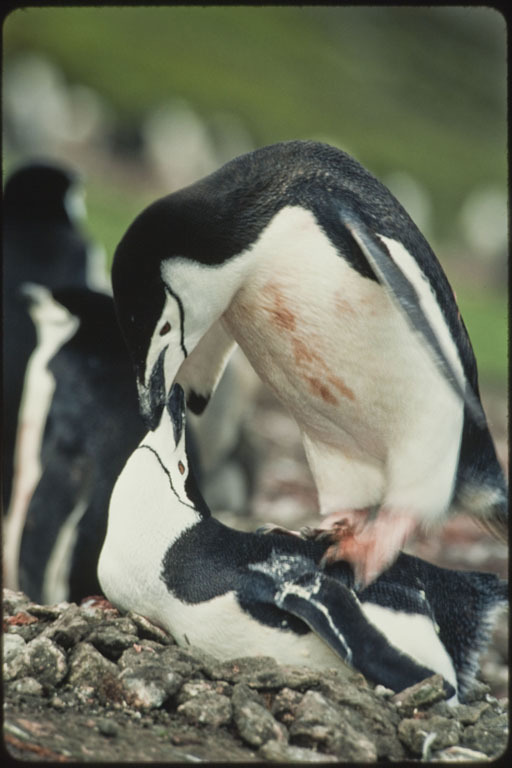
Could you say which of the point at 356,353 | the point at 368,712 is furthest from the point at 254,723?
the point at 356,353

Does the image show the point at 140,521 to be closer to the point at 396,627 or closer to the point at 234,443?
the point at 396,627

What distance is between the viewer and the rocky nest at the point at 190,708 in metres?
1.32

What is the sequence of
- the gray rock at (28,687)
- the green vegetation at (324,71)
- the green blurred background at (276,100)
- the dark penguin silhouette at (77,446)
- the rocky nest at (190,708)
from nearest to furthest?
1. the rocky nest at (190,708)
2. the gray rock at (28,687)
3. the dark penguin silhouette at (77,446)
4. the green blurred background at (276,100)
5. the green vegetation at (324,71)

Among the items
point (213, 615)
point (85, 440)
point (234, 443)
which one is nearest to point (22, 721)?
point (213, 615)

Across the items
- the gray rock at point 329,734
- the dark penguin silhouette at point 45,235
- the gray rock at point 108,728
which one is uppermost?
the dark penguin silhouette at point 45,235

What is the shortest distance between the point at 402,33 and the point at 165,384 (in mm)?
22343

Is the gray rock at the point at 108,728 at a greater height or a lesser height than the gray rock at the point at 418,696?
greater

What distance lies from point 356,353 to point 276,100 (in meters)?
17.5

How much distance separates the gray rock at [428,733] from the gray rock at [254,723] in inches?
7.0

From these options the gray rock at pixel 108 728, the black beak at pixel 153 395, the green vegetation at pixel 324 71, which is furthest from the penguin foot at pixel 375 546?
the green vegetation at pixel 324 71

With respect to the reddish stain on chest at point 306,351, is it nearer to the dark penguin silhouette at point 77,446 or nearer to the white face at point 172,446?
the white face at point 172,446

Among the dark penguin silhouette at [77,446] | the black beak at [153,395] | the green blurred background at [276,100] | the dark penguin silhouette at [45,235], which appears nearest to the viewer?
the black beak at [153,395]

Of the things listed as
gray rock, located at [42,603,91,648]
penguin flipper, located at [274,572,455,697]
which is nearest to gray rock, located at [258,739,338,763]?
penguin flipper, located at [274,572,455,697]

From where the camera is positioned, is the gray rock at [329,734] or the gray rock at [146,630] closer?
the gray rock at [329,734]
